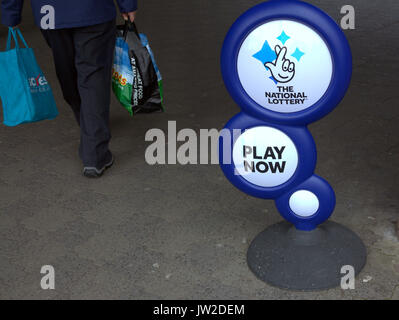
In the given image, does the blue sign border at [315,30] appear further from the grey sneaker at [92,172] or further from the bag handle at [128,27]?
the grey sneaker at [92,172]

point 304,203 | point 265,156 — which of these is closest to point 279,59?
point 265,156

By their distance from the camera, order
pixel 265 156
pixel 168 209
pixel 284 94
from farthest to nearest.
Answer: pixel 168 209, pixel 265 156, pixel 284 94

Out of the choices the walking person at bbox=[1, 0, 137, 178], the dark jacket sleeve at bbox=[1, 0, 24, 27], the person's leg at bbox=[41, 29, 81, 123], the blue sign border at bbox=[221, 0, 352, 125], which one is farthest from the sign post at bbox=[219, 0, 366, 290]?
the dark jacket sleeve at bbox=[1, 0, 24, 27]

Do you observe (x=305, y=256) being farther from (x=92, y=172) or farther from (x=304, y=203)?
(x=92, y=172)

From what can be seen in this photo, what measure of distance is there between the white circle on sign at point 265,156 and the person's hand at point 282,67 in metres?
0.26

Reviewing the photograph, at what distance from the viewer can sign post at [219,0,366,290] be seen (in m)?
2.33

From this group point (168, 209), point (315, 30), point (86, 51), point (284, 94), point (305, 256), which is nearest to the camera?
point (315, 30)

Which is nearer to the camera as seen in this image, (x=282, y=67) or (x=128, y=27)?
(x=282, y=67)

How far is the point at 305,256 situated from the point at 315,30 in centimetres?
106

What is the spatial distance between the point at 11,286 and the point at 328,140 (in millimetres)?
2352

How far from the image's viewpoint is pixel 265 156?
8.43ft

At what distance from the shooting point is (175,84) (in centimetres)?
538

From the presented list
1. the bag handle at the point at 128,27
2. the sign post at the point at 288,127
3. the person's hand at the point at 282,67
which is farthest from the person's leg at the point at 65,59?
the person's hand at the point at 282,67

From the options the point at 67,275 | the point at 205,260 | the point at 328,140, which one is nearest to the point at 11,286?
the point at 67,275
